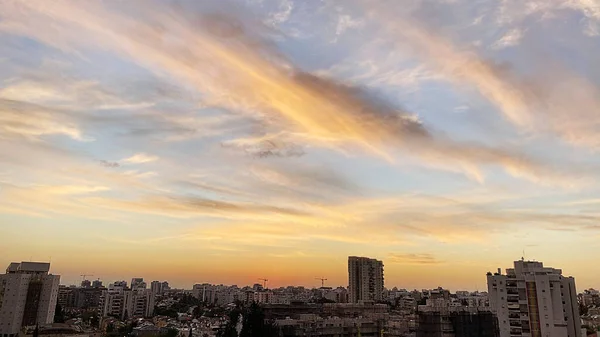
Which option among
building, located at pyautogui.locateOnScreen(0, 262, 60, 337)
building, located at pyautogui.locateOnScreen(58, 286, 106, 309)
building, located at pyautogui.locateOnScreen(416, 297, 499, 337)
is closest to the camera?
building, located at pyautogui.locateOnScreen(416, 297, 499, 337)

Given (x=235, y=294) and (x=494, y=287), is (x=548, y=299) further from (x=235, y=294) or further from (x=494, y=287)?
(x=235, y=294)

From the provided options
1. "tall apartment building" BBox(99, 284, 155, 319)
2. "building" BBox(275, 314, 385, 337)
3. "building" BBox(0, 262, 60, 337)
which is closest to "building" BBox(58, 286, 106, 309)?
"tall apartment building" BBox(99, 284, 155, 319)

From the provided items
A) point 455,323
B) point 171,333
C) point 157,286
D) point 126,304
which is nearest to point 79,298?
point 126,304

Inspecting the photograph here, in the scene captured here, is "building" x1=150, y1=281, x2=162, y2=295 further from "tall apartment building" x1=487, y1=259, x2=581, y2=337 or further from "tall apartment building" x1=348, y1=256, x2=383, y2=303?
"tall apartment building" x1=487, y1=259, x2=581, y2=337

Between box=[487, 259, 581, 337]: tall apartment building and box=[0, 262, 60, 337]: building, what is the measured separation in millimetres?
34001

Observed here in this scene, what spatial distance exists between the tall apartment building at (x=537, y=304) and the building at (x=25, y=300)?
34.0m

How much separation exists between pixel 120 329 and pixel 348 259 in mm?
32547

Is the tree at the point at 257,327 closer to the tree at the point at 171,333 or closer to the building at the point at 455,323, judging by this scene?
the building at the point at 455,323

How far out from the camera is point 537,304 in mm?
18609

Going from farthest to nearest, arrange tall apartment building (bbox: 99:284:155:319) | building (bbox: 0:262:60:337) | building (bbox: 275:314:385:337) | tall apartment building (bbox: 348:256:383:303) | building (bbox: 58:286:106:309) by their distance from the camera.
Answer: building (bbox: 58:286:106:309) < tall apartment building (bbox: 348:256:383:303) < tall apartment building (bbox: 99:284:155:319) < building (bbox: 0:262:60:337) < building (bbox: 275:314:385:337)

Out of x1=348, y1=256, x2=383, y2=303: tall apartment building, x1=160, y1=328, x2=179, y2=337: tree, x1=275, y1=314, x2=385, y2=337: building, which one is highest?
x1=348, y1=256, x2=383, y2=303: tall apartment building

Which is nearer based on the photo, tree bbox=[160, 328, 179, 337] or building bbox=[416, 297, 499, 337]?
building bbox=[416, 297, 499, 337]

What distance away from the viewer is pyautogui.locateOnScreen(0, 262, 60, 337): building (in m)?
33.8

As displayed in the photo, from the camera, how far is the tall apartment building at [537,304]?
A: 59.8 ft
